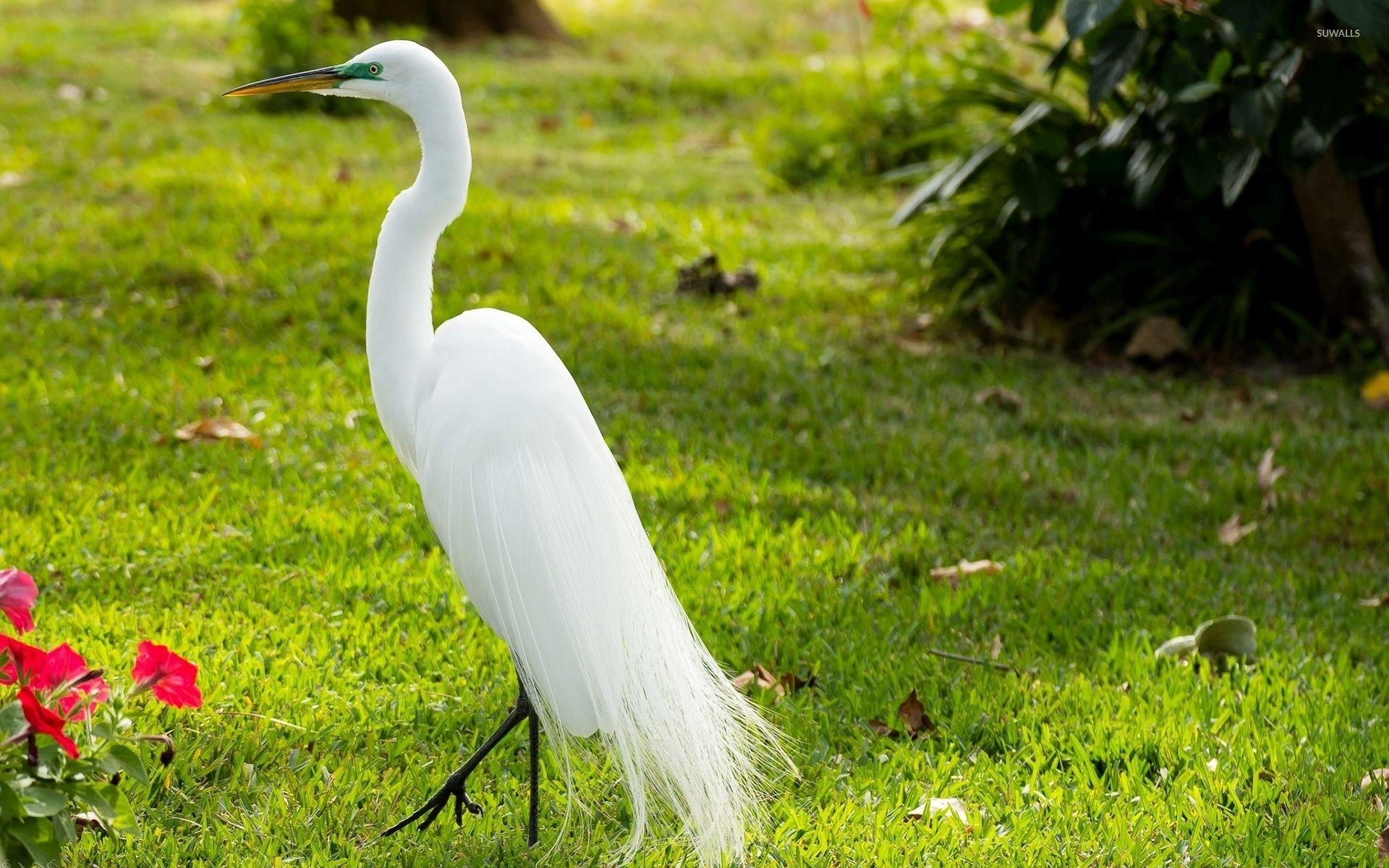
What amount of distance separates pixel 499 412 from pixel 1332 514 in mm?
2928

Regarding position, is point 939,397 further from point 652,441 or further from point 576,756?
point 576,756

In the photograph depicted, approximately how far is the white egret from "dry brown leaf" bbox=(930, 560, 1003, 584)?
116cm

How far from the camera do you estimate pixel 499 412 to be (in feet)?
7.91

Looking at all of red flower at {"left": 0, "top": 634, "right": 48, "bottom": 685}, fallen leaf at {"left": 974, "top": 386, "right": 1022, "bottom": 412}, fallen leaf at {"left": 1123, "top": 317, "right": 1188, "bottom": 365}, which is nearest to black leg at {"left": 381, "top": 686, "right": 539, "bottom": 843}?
red flower at {"left": 0, "top": 634, "right": 48, "bottom": 685}

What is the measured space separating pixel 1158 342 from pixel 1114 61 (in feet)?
4.20

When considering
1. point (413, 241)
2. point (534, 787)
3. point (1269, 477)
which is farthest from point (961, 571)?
point (413, 241)

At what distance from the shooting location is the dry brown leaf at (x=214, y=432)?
4.14 m

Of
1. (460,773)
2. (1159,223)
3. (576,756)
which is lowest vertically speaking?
(576,756)

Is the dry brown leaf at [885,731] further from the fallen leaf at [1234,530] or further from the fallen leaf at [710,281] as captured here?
the fallen leaf at [710,281]

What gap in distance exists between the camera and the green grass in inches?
103

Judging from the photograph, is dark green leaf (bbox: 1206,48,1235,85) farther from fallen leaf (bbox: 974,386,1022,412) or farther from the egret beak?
the egret beak

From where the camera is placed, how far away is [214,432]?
417cm

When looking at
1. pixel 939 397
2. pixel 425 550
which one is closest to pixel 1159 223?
pixel 939 397

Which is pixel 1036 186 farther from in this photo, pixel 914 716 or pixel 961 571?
pixel 914 716
